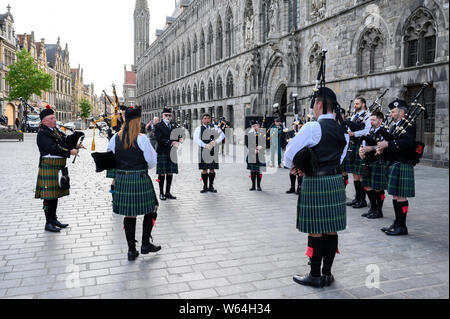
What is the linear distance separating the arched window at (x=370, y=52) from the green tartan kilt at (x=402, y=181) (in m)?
10.8

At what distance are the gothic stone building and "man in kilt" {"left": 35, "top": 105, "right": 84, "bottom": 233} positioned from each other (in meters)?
5.32

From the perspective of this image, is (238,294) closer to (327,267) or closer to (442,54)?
(327,267)

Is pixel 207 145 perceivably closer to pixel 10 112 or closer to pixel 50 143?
pixel 50 143

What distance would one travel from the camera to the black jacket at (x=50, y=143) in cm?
566

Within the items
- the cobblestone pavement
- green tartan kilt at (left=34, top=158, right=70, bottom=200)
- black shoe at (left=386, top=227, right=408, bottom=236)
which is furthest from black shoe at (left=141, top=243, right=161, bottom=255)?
black shoe at (left=386, top=227, right=408, bottom=236)

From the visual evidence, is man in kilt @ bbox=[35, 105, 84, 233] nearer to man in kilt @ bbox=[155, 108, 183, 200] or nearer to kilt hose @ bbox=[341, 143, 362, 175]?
man in kilt @ bbox=[155, 108, 183, 200]

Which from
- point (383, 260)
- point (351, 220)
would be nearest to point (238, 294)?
point (383, 260)

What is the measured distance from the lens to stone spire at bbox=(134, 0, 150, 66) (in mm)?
85312

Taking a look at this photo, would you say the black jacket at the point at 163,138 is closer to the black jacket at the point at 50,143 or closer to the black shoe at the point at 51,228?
the black jacket at the point at 50,143

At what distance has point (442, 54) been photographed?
1221cm

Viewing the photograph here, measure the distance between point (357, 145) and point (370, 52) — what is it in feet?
31.7

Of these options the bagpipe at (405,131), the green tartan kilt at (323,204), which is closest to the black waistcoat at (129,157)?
the green tartan kilt at (323,204)

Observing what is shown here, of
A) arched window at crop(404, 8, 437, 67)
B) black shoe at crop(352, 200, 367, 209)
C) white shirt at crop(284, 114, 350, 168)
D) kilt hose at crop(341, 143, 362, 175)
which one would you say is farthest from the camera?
arched window at crop(404, 8, 437, 67)
